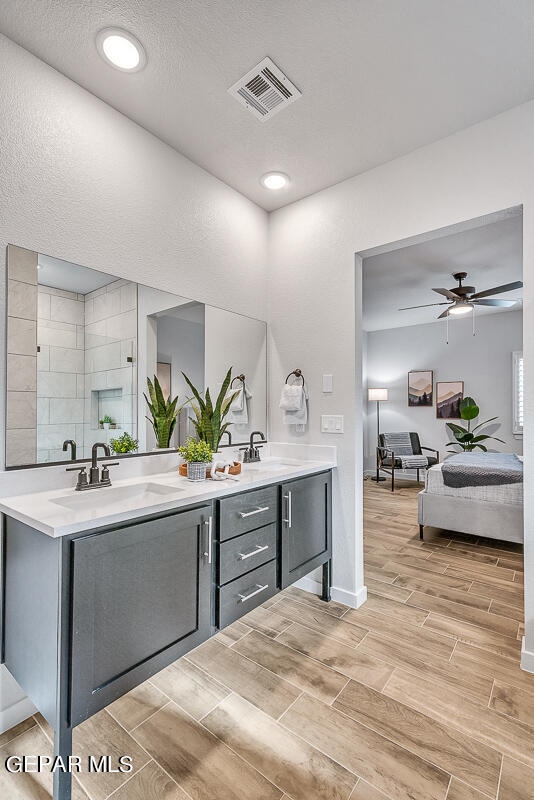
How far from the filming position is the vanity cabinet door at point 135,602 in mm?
1173

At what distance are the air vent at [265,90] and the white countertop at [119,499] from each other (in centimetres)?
183

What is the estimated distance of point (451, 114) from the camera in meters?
1.96

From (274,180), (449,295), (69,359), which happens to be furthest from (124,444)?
(449,295)

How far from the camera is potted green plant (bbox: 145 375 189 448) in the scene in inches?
81.4

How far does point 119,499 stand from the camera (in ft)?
5.59

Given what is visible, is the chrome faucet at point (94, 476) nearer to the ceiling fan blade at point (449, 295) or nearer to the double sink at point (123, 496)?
the double sink at point (123, 496)

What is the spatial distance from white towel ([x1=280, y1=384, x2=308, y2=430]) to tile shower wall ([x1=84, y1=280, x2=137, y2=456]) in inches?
42.2

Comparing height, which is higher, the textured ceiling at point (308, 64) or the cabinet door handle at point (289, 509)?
the textured ceiling at point (308, 64)

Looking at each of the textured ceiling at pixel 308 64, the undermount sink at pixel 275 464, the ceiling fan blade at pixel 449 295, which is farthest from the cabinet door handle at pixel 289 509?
the ceiling fan blade at pixel 449 295

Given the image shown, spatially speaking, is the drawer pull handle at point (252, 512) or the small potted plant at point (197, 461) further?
the small potted plant at point (197, 461)

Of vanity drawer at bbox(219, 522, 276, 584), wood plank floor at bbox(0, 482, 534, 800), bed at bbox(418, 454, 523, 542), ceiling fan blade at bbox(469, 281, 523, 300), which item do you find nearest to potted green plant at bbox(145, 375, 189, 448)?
vanity drawer at bbox(219, 522, 276, 584)

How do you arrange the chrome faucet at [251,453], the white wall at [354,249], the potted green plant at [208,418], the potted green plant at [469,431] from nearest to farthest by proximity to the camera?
the white wall at [354,249]
the potted green plant at [208,418]
the chrome faucet at [251,453]
the potted green plant at [469,431]

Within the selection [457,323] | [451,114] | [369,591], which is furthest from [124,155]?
[457,323]

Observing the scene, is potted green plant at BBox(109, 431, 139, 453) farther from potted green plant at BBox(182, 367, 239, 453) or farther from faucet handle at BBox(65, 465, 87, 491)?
potted green plant at BBox(182, 367, 239, 453)
